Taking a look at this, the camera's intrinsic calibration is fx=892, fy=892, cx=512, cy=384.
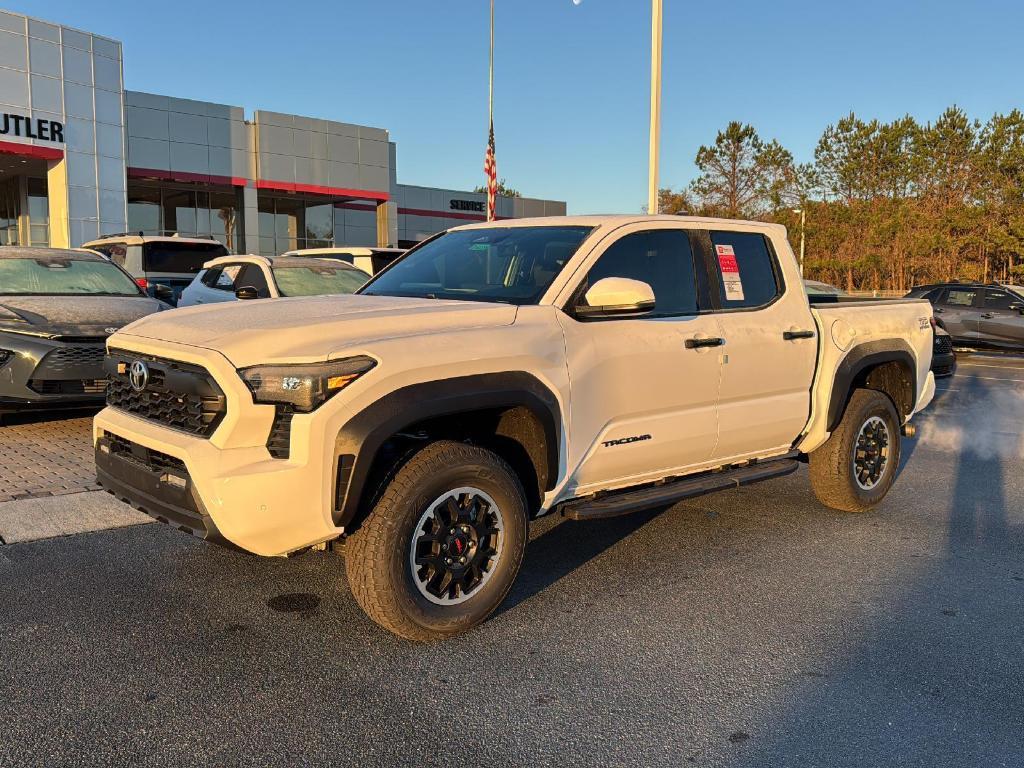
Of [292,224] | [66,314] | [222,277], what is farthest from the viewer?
[292,224]

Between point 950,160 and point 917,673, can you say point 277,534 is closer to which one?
point 917,673

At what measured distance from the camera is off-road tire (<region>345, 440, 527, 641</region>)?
364 cm

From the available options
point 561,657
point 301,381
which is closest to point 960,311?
point 561,657

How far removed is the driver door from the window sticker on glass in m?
0.24

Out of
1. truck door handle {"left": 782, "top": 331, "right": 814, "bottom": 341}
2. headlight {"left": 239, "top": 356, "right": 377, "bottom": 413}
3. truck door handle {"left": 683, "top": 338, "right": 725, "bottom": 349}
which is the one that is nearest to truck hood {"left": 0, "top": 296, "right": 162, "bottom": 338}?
headlight {"left": 239, "top": 356, "right": 377, "bottom": 413}

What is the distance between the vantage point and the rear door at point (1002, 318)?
18359 millimetres

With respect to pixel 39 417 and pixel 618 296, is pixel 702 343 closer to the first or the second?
pixel 618 296

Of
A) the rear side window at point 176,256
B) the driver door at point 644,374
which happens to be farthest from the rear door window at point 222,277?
the driver door at point 644,374

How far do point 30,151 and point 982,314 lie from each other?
84.8 ft

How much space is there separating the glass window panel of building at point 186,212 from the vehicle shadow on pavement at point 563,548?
1238 inches

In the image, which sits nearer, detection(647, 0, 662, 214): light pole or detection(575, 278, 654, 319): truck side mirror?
detection(575, 278, 654, 319): truck side mirror

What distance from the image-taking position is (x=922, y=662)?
3.74m

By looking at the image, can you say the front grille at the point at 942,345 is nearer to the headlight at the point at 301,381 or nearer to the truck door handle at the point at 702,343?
the truck door handle at the point at 702,343

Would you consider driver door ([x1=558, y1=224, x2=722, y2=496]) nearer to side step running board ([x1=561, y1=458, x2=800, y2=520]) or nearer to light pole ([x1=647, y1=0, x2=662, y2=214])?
side step running board ([x1=561, y1=458, x2=800, y2=520])
